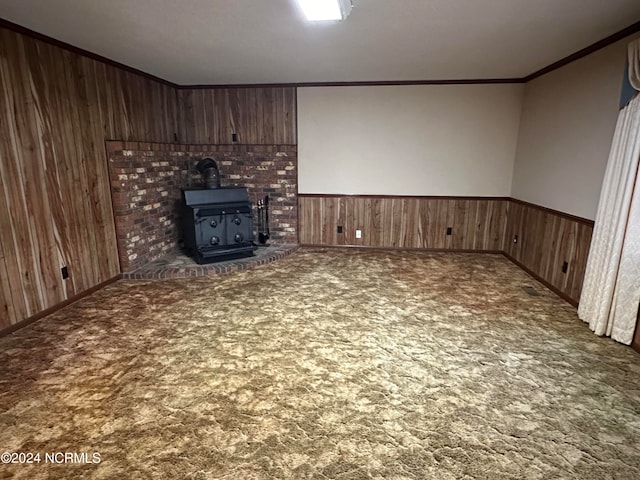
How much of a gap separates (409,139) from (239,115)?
2591 millimetres

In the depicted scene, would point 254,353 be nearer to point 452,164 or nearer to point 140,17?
point 140,17

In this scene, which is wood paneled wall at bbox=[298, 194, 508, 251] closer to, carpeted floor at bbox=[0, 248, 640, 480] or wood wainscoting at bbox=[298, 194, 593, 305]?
wood wainscoting at bbox=[298, 194, 593, 305]

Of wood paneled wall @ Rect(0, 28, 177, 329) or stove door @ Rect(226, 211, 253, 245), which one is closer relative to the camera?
wood paneled wall @ Rect(0, 28, 177, 329)

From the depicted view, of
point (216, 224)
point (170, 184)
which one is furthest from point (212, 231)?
point (170, 184)

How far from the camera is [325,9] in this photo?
7.89 feet

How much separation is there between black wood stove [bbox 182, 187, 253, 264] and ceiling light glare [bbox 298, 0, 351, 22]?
9.09 feet

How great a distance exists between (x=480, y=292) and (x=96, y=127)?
4.49m

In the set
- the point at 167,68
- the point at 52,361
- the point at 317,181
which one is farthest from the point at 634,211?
the point at 167,68

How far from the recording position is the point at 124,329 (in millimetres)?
3064

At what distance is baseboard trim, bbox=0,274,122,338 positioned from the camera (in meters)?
2.95

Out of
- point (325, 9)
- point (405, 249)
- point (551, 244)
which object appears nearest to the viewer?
point (325, 9)

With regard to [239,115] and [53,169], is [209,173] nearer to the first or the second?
[239,115]

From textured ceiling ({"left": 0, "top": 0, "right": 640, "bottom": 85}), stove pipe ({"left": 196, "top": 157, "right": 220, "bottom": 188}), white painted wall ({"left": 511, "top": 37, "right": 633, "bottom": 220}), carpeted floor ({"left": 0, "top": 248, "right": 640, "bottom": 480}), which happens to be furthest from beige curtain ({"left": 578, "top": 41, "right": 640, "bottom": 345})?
stove pipe ({"left": 196, "top": 157, "right": 220, "bottom": 188})

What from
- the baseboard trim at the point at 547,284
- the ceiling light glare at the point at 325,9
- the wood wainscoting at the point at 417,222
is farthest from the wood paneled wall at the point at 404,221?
the ceiling light glare at the point at 325,9
